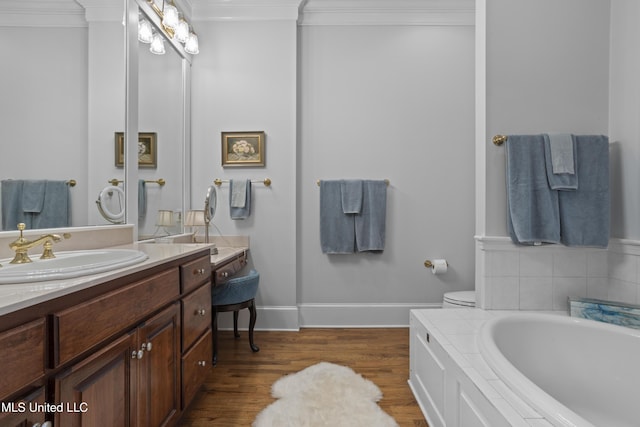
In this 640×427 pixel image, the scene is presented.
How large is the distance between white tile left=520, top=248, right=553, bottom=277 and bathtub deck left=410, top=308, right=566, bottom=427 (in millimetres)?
290

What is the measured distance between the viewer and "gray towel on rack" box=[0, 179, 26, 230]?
115 centimetres

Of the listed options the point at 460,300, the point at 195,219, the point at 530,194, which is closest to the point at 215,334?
the point at 195,219

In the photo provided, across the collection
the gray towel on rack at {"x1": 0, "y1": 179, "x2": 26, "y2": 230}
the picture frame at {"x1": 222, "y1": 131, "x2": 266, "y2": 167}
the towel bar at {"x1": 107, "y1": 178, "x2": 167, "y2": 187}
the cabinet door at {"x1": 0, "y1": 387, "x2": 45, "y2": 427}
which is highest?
the picture frame at {"x1": 222, "y1": 131, "x2": 266, "y2": 167}

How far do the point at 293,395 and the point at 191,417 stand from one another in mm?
512

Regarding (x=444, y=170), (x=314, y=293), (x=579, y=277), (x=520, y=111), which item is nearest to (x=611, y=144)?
(x=520, y=111)

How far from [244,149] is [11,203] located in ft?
5.32

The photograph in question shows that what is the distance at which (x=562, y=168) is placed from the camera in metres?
1.65

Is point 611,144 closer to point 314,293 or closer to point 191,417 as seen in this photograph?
point 314,293

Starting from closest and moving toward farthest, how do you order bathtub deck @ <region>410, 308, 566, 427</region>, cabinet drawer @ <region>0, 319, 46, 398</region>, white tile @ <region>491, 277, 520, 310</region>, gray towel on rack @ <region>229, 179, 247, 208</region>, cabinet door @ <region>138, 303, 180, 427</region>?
cabinet drawer @ <region>0, 319, 46, 398</region> < bathtub deck @ <region>410, 308, 566, 427</region> < cabinet door @ <region>138, 303, 180, 427</region> < white tile @ <region>491, 277, 520, 310</region> < gray towel on rack @ <region>229, 179, 247, 208</region>

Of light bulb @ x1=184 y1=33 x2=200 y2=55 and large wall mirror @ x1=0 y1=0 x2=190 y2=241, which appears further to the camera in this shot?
light bulb @ x1=184 y1=33 x2=200 y2=55

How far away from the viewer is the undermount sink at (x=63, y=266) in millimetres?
790

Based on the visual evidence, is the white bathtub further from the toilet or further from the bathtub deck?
the toilet

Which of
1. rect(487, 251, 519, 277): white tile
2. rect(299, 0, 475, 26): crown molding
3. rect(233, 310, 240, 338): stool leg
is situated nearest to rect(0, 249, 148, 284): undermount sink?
rect(233, 310, 240, 338): stool leg

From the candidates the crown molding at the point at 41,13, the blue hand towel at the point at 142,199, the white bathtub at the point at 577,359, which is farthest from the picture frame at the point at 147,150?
the white bathtub at the point at 577,359
